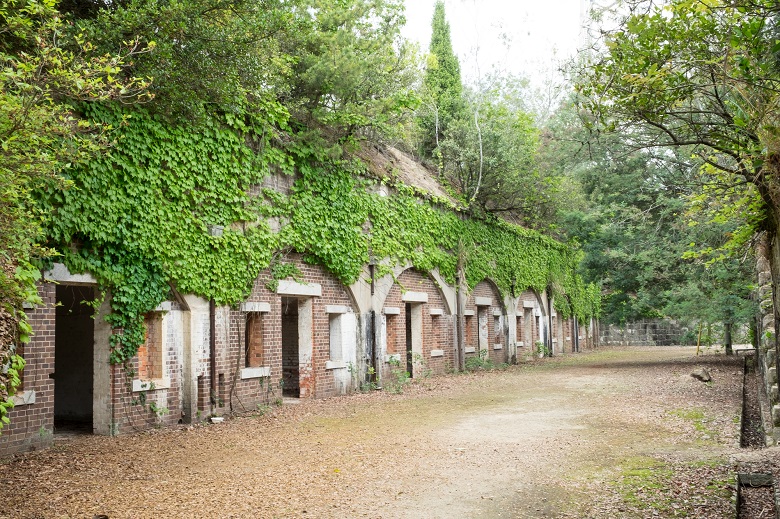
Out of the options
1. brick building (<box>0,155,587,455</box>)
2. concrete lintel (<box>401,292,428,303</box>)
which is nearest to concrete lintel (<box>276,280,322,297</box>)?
brick building (<box>0,155,587,455</box>)

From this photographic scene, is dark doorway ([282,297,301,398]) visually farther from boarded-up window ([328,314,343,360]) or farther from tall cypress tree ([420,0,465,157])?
tall cypress tree ([420,0,465,157])

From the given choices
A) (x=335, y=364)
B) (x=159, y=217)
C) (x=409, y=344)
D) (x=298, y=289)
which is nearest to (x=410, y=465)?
(x=159, y=217)

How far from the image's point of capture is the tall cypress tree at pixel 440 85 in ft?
82.1

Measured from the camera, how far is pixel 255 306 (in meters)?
12.4

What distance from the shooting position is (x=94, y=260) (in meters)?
9.42

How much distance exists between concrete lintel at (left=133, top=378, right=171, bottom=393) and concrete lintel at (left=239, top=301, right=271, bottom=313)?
202cm

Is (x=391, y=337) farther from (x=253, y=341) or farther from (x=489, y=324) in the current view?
(x=489, y=324)

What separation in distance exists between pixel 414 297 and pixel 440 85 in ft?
42.5

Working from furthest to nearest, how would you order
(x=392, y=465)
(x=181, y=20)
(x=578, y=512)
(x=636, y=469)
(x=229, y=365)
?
(x=229, y=365)
(x=181, y=20)
(x=392, y=465)
(x=636, y=469)
(x=578, y=512)

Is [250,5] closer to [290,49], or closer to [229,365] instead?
[290,49]

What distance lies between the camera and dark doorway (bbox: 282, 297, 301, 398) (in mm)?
16328

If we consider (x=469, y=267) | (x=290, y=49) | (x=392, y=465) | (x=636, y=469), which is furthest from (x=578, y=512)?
(x=469, y=267)

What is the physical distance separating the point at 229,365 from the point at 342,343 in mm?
3655

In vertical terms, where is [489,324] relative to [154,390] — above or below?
above
